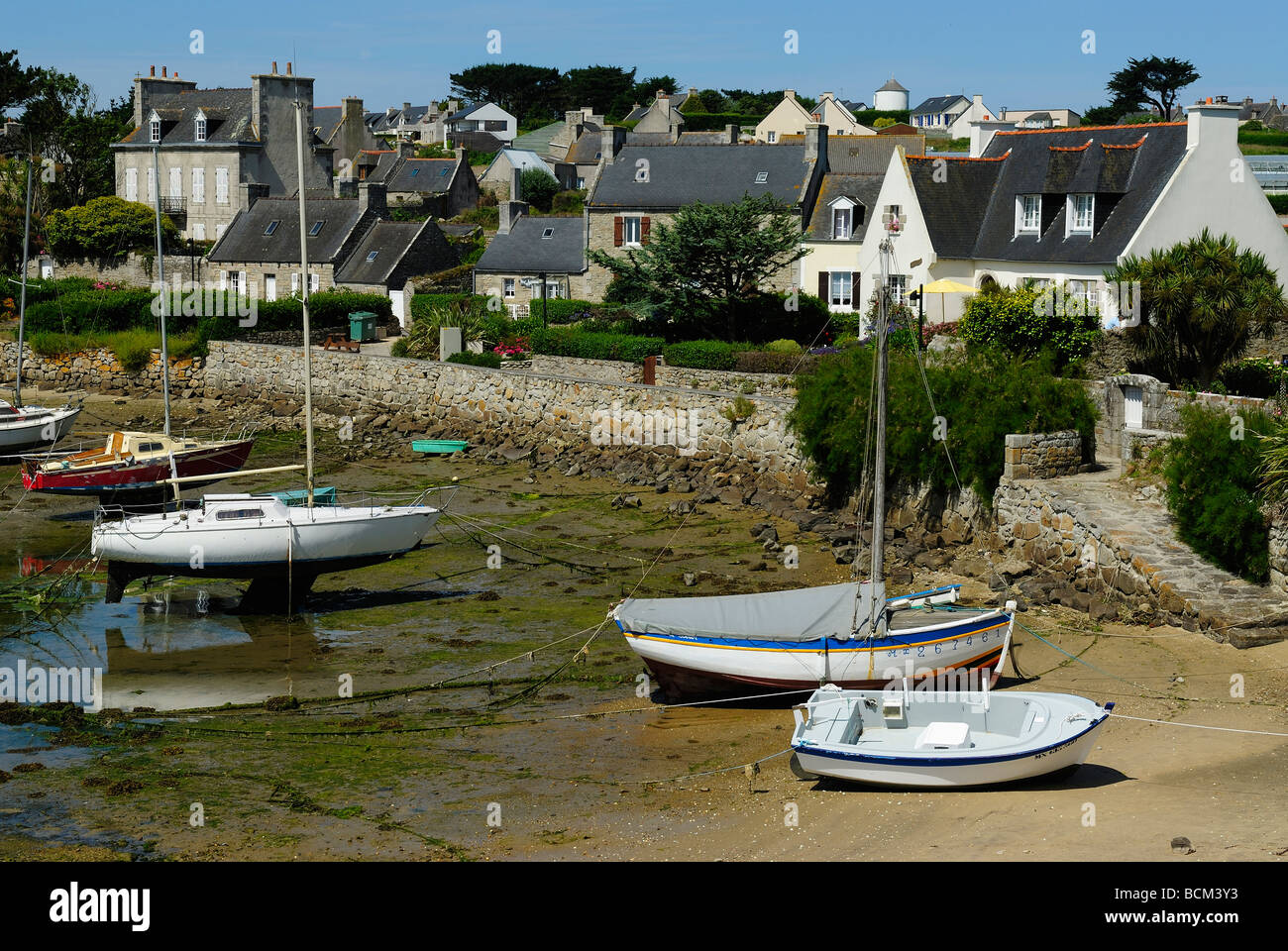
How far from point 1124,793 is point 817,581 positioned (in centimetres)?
1078

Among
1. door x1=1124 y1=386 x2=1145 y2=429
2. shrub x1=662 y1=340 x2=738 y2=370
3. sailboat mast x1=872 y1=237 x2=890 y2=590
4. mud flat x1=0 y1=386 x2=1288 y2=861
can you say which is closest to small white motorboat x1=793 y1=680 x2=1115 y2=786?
mud flat x1=0 y1=386 x2=1288 y2=861

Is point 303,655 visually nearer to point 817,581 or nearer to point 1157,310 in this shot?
point 817,581

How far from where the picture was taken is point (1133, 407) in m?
27.8

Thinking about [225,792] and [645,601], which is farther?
[645,601]

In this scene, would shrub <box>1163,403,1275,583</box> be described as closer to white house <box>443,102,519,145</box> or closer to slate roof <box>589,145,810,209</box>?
slate roof <box>589,145,810,209</box>

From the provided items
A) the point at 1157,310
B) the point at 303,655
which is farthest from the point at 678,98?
the point at 303,655

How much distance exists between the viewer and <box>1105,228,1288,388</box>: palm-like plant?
29.4m

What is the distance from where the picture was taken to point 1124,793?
15375 mm

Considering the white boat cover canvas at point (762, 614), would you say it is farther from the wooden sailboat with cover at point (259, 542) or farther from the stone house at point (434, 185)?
the stone house at point (434, 185)

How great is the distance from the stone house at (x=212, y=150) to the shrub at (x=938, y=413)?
43.9m

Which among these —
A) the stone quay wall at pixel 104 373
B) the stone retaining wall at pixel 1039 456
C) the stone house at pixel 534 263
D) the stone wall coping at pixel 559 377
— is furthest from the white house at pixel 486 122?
the stone retaining wall at pixel 1039 456

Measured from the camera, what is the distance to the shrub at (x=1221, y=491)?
21.8 m

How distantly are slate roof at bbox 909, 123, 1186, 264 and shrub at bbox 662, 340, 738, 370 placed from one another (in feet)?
25.7

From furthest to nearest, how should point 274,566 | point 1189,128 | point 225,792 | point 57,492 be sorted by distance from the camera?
point 1189,128 < point 57,492 < point 274,566 < point 225,792
